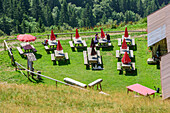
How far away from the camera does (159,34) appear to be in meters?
22.2

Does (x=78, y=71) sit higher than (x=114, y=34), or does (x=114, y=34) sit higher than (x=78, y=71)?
(x=114, y=34)

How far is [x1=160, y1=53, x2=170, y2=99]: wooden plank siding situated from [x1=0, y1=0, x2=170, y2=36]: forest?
5906cm

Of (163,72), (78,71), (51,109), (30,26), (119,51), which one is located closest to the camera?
(51,109)

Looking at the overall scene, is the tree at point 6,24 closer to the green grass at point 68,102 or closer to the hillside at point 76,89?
the hillside at point 76,89

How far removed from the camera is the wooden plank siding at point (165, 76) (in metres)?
14.3

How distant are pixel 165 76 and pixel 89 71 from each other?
6.97 meters

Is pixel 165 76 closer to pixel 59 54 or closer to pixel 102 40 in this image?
pixel 59 54

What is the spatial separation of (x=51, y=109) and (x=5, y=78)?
8127 mm

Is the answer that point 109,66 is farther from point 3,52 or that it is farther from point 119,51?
point 3,52

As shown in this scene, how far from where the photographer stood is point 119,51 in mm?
23875

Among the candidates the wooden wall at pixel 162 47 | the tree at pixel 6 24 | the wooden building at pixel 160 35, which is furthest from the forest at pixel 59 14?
the wooden wall at pixel 162 47

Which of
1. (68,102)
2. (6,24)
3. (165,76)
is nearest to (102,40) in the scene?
(165,76)

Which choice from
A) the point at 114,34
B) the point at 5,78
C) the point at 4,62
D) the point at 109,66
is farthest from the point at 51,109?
the point at 114,34

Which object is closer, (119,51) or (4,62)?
(4,62)
